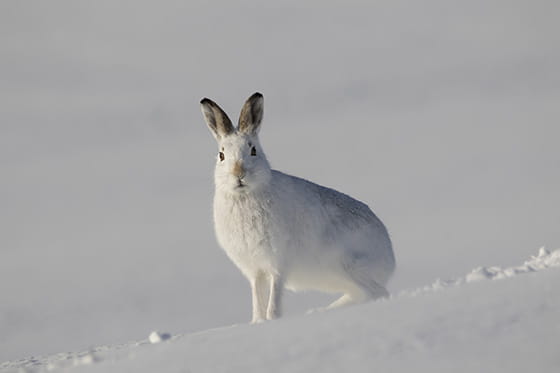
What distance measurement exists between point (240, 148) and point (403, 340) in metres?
4.21

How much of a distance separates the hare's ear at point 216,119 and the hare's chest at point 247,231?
2.58 ft

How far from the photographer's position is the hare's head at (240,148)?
8273 millimetres

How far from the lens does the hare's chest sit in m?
8.13

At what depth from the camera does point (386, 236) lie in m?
9.62

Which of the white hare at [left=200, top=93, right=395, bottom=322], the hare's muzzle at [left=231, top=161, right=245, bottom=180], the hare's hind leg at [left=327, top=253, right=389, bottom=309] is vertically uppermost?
the hare's muzzle at [left=231, top=161, right=245, bottom=180]

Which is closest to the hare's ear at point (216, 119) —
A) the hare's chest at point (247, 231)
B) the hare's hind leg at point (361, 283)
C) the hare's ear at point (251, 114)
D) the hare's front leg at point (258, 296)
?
the hare's ear at point (251, 114)

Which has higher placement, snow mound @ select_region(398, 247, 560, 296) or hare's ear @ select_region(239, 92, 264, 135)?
hare's ear @ select_region(239, 92, 264, 135)

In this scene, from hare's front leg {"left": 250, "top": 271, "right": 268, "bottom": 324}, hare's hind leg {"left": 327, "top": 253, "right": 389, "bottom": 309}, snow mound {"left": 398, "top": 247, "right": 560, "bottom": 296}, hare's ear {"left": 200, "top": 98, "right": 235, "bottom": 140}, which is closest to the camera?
snow mound {"left": 398, "top": 247, "right": 560, "bottom": 296}

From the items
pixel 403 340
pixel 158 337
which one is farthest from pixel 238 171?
pixel 403 340

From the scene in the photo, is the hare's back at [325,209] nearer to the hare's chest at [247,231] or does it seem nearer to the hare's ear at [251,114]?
the hare's chest at [247,231]

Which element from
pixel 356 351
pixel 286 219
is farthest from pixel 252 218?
pixel 356 351

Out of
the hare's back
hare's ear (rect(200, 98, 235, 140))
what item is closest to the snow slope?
the hare's back

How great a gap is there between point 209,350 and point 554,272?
2.57m

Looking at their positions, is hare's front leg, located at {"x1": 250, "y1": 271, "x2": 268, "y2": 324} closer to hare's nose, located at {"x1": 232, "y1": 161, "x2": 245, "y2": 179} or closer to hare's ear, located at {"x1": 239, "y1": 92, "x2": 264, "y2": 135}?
hare's nose, located at {"x1": 232, "y1": 161, "x2": 245, "y2": 179}
